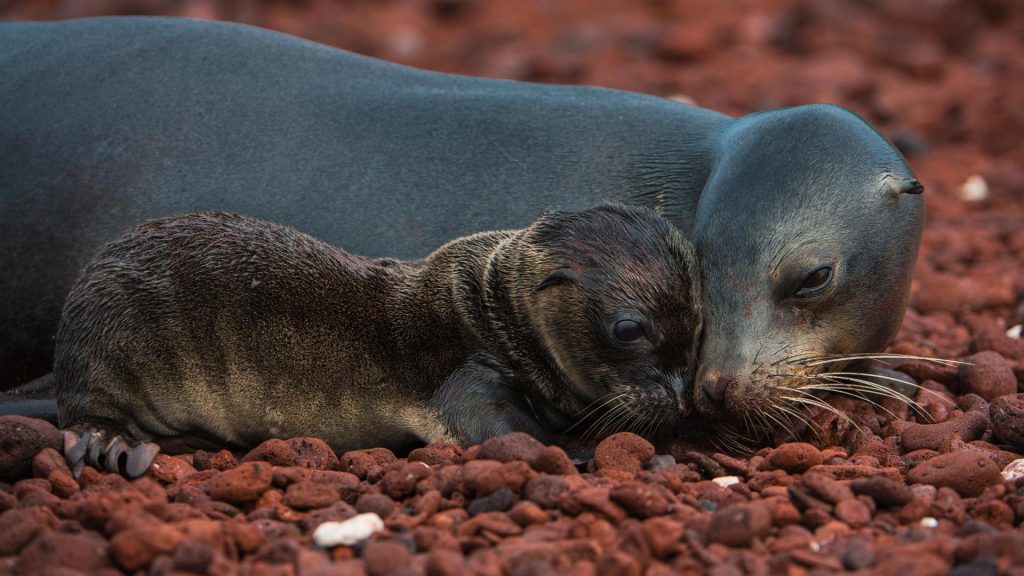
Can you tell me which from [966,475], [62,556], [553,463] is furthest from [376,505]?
[966,475]

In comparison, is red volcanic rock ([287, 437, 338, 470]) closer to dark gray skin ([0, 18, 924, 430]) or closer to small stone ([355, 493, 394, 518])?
small stone ([355, 493, 394, 518])

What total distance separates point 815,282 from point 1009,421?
946mm

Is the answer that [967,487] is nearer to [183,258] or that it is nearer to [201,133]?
[183,258]

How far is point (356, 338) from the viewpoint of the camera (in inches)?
202

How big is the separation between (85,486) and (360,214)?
1.98 metres

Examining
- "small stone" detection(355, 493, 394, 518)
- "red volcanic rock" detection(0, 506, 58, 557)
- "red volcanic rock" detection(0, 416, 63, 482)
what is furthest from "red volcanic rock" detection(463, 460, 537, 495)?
"red volcanic rock" detection(0, 416, 63, 482)

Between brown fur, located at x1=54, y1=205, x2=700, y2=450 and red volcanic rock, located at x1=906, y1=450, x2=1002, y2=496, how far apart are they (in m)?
1.04

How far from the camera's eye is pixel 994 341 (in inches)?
250

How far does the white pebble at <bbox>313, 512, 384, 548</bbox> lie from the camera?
383 centimetres

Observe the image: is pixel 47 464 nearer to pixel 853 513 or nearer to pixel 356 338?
pixel 356 338

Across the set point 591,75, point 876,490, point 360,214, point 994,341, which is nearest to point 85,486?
point 360,214

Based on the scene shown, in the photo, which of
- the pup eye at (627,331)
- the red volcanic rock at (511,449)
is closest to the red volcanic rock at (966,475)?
the pup eye at (627,331)

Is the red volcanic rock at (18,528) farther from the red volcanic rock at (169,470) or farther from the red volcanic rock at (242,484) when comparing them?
the red volcanic rock at (169,470)

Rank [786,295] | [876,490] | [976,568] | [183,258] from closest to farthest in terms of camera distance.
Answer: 1. [976,568]
2. [876,490]
3. [183,258]
4. [786,295]
